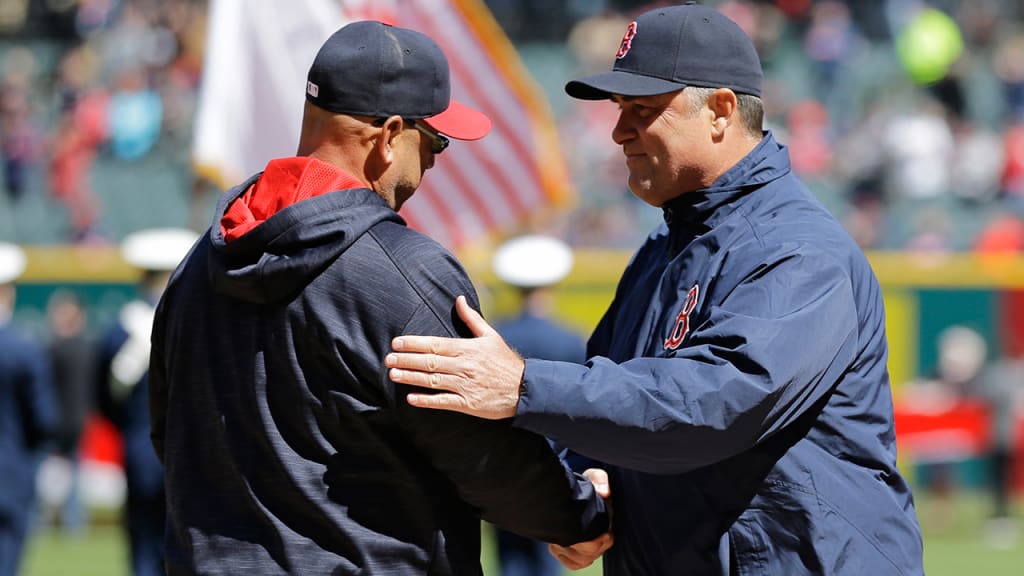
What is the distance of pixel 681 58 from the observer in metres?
3.49

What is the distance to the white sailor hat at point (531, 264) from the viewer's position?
9297 mm

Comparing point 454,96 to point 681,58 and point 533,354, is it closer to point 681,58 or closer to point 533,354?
point 533,354

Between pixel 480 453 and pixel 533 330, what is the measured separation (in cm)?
590

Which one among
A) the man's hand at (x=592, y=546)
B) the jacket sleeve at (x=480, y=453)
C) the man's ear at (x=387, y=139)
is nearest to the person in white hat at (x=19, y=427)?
the man's hand at (x=592, y=546)

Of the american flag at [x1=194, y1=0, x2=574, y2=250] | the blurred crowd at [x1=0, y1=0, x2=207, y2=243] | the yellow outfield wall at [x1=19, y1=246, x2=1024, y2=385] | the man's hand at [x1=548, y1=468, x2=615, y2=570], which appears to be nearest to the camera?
the man's hand at [x1=548, y1=468, x2=615, y2=570]

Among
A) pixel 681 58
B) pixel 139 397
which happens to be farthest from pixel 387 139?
pixel 139 397

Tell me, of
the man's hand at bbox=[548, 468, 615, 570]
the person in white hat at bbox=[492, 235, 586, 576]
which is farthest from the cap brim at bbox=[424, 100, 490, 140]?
the person in white hat at bbox=[492, 235, 586, 576]

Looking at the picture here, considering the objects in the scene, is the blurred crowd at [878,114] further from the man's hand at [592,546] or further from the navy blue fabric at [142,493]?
the man's hand at [592,546]

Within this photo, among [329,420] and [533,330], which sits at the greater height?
[329,420]

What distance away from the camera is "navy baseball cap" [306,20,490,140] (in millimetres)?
3113

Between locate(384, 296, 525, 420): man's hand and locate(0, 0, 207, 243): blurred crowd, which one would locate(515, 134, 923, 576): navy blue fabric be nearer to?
locate(384, 296, 525, 420): man's hand

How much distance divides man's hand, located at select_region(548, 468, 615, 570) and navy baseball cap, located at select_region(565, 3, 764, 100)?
3.04 feet

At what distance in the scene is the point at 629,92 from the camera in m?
3.47

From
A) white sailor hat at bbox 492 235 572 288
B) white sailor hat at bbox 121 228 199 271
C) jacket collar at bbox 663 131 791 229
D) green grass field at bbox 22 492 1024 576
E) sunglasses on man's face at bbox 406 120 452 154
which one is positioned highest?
sunglasses on man's face at bbox 406 120 452 154
